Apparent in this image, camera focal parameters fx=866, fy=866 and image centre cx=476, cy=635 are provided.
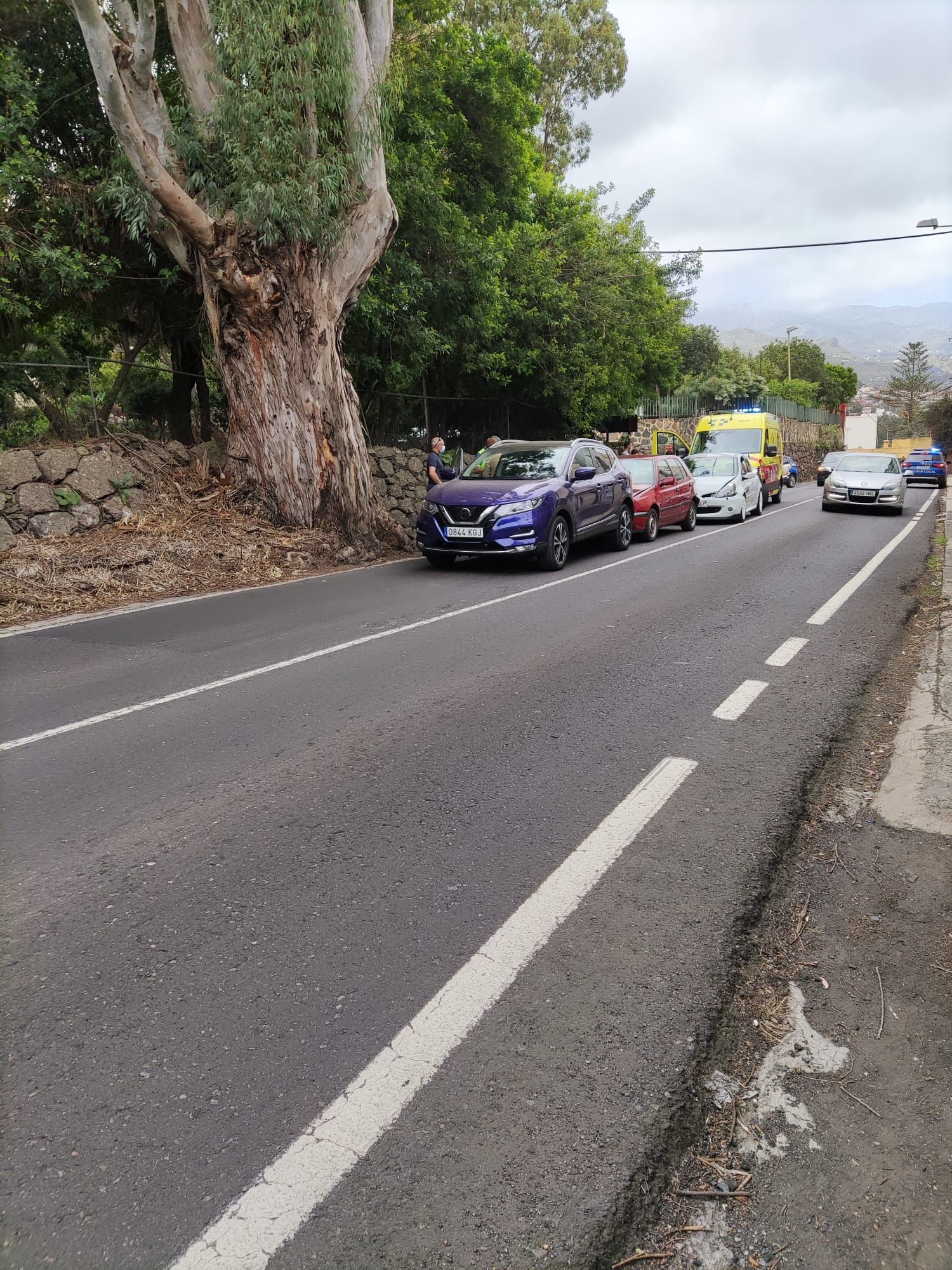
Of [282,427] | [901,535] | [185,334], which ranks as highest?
[185,334]

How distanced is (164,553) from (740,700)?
8.40 metres

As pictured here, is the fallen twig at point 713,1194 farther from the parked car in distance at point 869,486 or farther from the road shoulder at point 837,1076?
the parked car in distance at point 869,486

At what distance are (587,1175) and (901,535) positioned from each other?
16577 mm

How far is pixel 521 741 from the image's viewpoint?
16.2ft

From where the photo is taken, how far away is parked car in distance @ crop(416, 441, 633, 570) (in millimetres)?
11461

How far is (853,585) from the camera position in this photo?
10.5 metres

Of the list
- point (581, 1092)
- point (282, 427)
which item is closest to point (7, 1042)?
point (581, 1092)

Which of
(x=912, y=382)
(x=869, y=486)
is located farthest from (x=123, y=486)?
(x=912, y=382)

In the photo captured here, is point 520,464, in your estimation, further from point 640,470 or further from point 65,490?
point 65,490

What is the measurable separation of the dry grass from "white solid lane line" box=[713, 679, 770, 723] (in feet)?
23.2

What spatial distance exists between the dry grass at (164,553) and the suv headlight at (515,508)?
2.81m

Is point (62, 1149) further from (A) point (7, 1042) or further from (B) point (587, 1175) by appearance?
(B) point (587, 1175)

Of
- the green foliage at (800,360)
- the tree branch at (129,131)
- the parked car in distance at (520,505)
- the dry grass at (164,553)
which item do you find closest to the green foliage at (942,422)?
the green foliage at (800,360)

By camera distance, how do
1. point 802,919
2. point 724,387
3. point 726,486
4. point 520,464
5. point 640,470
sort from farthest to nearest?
point 724,387 < point 726,486 < point 640,470 < point 520,464 < point 802,919
